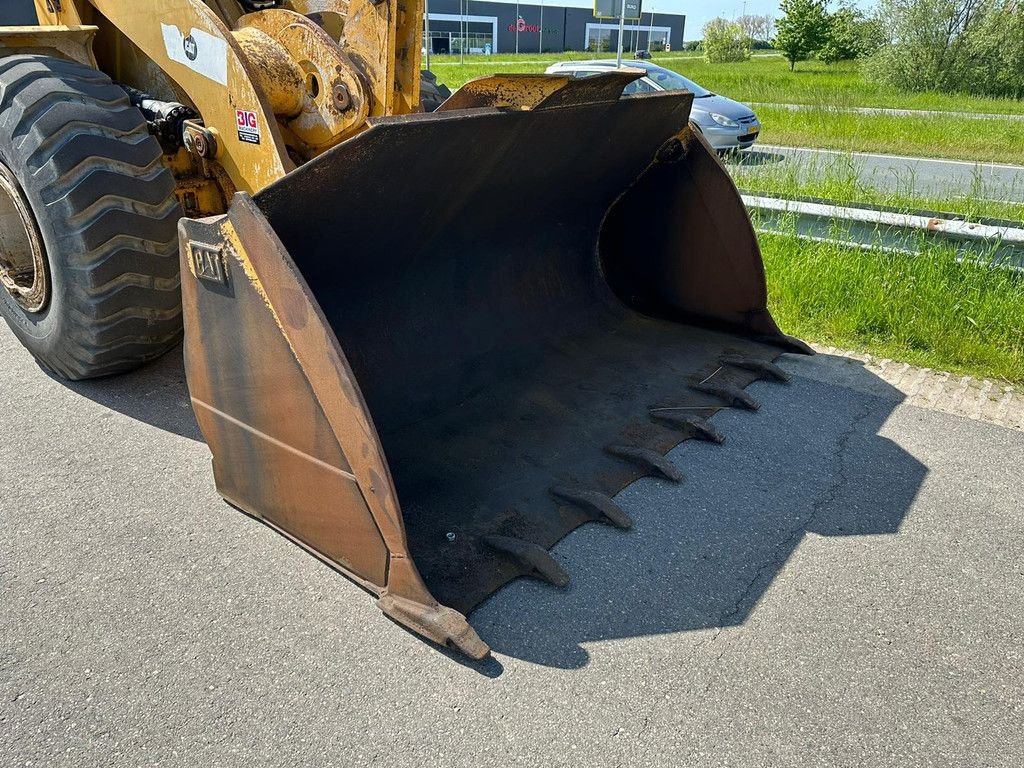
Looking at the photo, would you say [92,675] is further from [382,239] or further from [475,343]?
[475,343]

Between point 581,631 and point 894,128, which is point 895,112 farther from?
point 581,631

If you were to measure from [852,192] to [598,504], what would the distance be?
430 centimetres

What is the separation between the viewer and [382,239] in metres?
3.46

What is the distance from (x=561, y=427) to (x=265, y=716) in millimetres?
1747

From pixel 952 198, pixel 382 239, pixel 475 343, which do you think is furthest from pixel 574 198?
pixel 952 198

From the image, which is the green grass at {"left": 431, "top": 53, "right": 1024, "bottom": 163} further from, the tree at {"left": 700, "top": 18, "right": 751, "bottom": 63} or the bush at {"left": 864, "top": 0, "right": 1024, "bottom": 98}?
the tree at {"left": 700, "top": 18, "right": 751, "bottom": 63}

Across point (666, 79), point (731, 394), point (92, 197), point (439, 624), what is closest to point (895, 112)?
point (666, 79)

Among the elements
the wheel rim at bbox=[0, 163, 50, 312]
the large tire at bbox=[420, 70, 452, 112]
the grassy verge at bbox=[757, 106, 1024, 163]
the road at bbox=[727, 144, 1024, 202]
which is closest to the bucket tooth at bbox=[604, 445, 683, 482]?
the wheel rim at bbox=[0, 163, 50, 312]

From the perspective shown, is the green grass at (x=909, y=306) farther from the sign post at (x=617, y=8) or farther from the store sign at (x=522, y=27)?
the store sign at (x=522, y=27)

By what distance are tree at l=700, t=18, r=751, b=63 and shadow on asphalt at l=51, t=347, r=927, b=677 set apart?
1862 inches

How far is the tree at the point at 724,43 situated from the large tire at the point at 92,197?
47.7 metres

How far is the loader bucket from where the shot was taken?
2607 mm

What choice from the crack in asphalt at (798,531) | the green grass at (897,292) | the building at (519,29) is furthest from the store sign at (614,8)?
the building at (519,29)

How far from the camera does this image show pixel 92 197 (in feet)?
11.6
